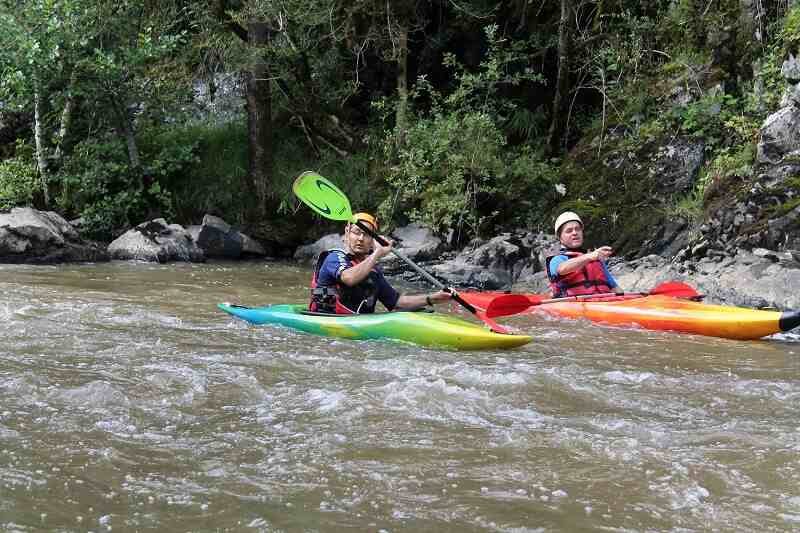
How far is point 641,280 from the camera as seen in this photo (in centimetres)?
791

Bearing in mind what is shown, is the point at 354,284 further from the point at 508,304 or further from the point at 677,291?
the point at 677,291

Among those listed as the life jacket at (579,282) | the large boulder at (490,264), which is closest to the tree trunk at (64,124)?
the large boulder at (490,264)

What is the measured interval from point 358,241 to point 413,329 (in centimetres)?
77

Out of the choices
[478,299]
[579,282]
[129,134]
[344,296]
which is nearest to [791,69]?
[579,282]

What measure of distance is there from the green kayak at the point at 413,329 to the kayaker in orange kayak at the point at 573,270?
65.3 inches

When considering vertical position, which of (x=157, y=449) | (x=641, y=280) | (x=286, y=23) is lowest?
(x=157, y=449)

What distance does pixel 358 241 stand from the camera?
5523mm

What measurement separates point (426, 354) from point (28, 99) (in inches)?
347

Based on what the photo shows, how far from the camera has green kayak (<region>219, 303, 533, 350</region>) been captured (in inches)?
196

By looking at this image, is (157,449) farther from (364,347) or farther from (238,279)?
(238,279)

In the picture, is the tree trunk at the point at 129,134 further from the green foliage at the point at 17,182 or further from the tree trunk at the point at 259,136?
the tree trunk at the point at 259,136

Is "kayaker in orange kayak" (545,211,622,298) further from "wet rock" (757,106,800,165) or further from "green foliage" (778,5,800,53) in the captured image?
"green foliage" (778,5,800,53)

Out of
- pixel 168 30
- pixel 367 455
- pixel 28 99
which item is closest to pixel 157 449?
pixel 367 455

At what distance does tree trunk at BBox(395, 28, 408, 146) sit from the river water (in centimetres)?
619
